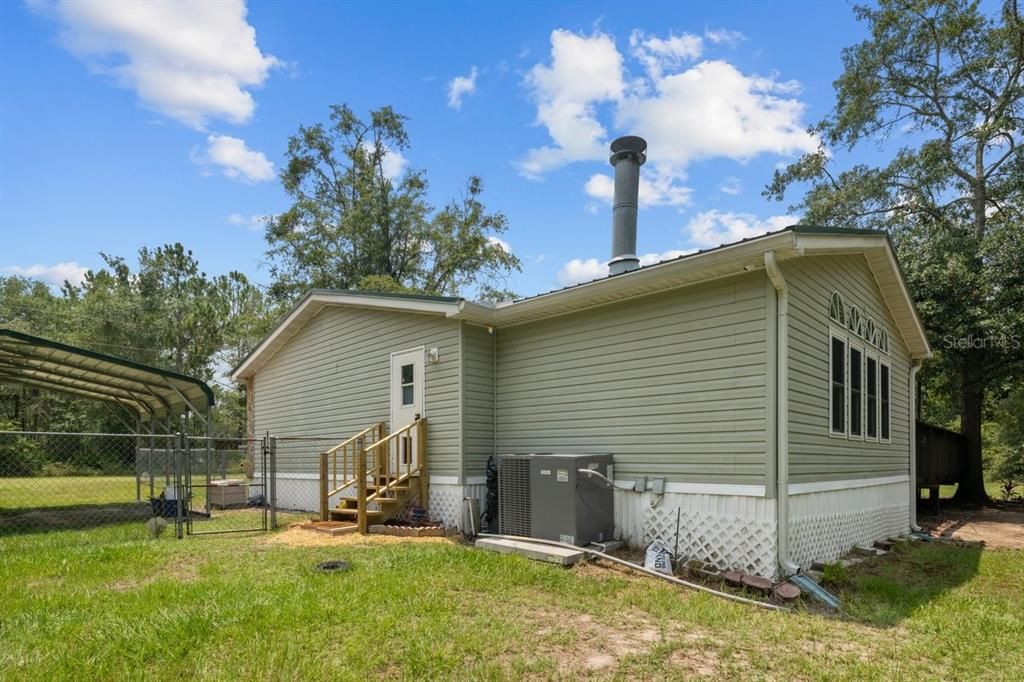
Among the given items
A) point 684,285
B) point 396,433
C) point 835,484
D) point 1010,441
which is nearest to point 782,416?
point 684,285

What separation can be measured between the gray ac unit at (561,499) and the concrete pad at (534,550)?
Answer: 22cm

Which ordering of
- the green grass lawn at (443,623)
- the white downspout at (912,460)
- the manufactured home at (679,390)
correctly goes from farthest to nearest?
the white downspout at (912,460) < the manufactured home at (679,390) < the green grass lawn at (443,623)

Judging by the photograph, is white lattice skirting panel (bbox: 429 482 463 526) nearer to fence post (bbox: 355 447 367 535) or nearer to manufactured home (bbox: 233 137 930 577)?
manufactured home (bbox: 233 137 930 577)

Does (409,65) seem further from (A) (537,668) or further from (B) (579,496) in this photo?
(A) (537,668)

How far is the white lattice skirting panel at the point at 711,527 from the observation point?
6168 millimetres

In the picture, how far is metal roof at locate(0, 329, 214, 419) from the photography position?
35.1 feet

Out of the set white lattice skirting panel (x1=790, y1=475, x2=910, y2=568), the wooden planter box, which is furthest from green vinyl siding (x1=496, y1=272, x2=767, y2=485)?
the wooden planter box

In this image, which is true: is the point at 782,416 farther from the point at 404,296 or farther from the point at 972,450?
the point at 972,450

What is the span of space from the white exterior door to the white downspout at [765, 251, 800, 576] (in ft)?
17.2

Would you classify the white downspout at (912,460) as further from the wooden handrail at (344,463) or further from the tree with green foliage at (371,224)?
the tree with green foliage at (371,224)

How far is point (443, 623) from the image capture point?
14.7 ft

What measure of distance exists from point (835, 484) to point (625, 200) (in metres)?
5.00

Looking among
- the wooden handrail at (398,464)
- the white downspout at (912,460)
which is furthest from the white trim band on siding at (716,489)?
the white downspout at (912,460)

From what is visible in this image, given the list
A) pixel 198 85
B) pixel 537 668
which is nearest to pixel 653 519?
pixel 537 668
